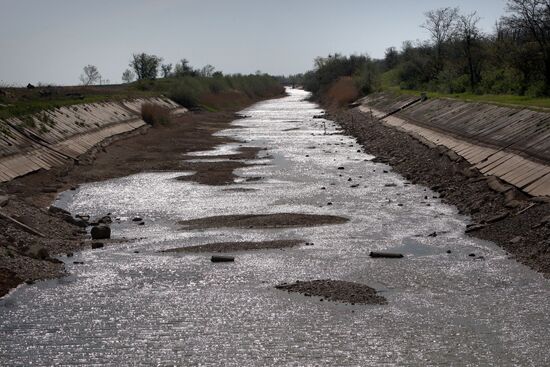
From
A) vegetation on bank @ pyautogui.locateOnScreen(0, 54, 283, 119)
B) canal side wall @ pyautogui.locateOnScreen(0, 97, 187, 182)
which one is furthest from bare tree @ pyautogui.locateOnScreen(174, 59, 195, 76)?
canal side wall @ pyautogui.locateOnScreen(0, 97, 187, 182)

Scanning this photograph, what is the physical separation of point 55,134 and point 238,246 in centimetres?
2310

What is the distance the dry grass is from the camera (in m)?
97.2

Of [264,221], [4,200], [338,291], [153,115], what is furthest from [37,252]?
[153,115]

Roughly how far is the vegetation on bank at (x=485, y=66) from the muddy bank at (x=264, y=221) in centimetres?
1767

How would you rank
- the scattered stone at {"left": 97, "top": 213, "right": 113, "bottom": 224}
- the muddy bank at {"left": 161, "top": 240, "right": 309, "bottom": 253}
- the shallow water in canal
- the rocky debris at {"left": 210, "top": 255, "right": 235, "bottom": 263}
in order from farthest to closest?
the scattered stone at {"left": 97, "top": 213, "right": 113, "bottom": 224}, the muddy bank at {"left": 161, "top": 240, "right": 309, "bottom": 253}, the rocky debris at {"left": 210, "top": 255, "right": 235, "bottom": 263}, the shallow water in canal

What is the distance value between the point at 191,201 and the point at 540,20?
111 feet

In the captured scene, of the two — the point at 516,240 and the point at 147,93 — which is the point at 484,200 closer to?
the point at 516,240

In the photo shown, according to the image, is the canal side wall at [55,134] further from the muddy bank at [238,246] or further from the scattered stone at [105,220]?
the muddy bank at [238,246]

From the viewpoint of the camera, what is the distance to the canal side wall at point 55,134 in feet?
100

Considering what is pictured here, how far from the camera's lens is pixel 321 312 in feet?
45.1

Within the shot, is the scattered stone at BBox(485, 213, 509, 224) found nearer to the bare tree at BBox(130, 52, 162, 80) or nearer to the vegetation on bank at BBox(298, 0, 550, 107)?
the vegetation on bank at BBox(298, 0, 550, 107)

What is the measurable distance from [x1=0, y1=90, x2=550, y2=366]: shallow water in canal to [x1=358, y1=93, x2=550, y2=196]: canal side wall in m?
3.01

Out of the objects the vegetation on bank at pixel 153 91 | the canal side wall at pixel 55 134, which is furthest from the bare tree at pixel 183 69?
the canal side wall at pixel 55 134

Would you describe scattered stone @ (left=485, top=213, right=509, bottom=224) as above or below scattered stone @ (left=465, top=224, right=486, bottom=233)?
above
